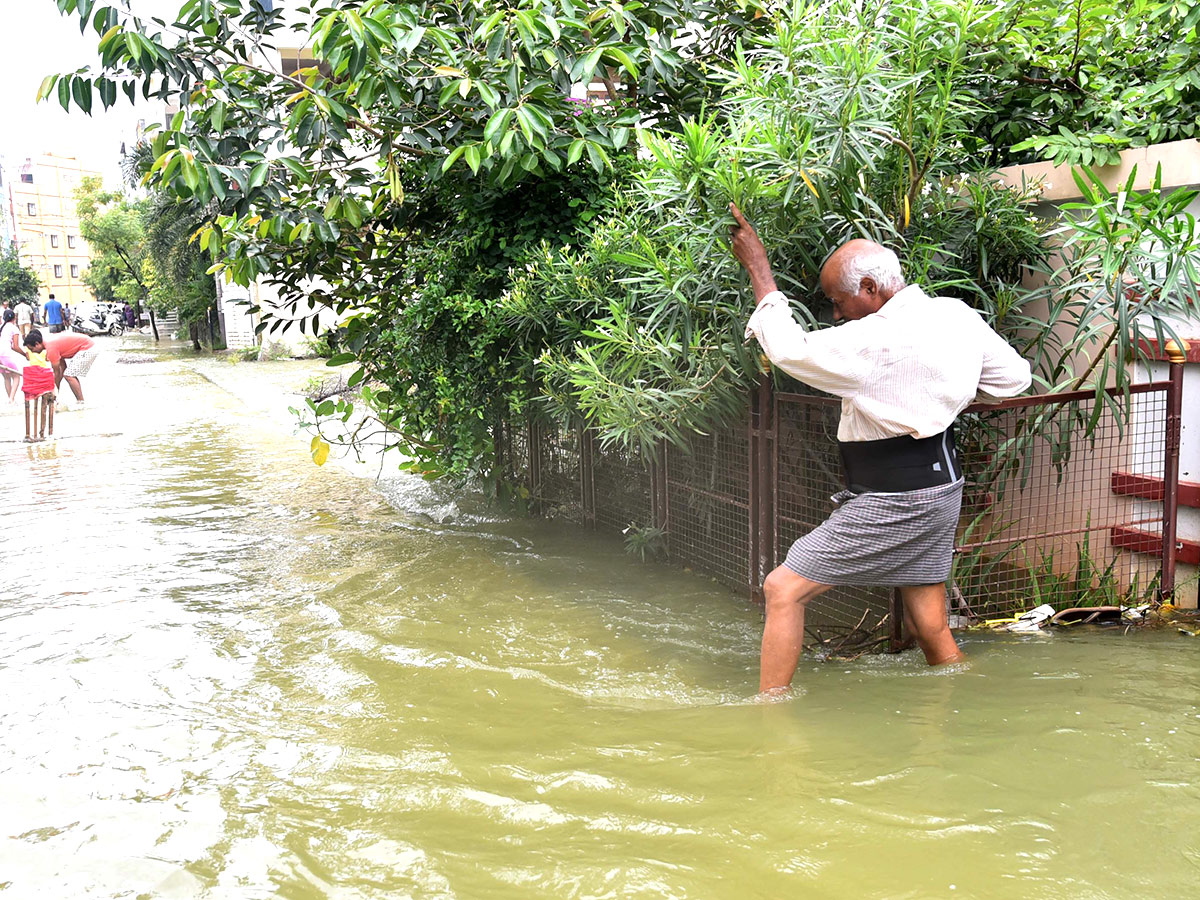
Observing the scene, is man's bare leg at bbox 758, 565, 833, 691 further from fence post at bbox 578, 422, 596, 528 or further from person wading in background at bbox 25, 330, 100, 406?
person wading in background at bbox 25, 330, 100, 406

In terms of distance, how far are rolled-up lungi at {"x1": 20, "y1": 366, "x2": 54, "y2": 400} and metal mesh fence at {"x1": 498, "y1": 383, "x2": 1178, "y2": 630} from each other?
37.8 ft

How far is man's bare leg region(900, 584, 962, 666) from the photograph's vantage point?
3.93 metres

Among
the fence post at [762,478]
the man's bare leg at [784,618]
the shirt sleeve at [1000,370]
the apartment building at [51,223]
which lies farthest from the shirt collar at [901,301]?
the apartment building at [51,223]

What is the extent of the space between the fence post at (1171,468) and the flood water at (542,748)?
378mm

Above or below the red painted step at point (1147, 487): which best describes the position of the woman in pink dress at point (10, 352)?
above

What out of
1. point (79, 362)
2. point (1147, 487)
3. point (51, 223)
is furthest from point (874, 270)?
point (51, 223)

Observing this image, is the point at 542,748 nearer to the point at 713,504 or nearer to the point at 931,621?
the point at 931,621

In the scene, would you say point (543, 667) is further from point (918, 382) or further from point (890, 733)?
point (918, 382)

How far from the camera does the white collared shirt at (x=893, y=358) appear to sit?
11.5 ft

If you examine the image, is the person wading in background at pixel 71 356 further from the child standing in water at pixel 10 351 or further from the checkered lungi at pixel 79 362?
the child standing in water at pixel 10 351

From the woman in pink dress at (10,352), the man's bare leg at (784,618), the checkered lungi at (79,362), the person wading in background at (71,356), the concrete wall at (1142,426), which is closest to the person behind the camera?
the man's bare leg at (784,618)

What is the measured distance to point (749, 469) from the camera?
5.18 meters

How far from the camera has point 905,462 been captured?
3.67 metres

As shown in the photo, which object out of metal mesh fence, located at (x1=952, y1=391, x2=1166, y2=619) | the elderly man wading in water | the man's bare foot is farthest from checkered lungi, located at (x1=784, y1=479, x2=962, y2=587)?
metal mesh fence, located at (x1=952, y1=391, x2=1166, y2=619)
